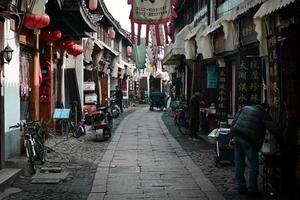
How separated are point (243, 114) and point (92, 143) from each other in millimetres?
9627

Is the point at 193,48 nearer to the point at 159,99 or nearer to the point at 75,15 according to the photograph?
the point at 75,15

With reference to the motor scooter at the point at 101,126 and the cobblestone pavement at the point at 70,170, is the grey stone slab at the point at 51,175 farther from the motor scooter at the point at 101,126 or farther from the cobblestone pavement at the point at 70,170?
the motor scooter at the point at 101,126

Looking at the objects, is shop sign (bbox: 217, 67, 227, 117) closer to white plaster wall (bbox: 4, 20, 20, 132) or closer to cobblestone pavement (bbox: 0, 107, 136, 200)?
cobblestone pavement (bbox: 0, 107, 136, 200)

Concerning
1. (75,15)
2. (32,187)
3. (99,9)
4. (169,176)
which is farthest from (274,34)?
(99,9)

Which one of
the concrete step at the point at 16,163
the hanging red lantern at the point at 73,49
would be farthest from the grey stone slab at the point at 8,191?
the hanging red lantern at the point at 73,49

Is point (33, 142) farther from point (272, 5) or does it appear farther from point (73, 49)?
point (73, 49)

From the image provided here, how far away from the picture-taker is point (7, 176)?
10.8m

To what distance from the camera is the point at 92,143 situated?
18.6 metres

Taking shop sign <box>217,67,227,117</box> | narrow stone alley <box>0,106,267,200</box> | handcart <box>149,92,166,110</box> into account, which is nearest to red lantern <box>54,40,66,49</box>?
narrow stone alley <box>0,106,267,200</box>

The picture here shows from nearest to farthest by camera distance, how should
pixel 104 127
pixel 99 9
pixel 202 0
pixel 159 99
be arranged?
pixel 104 127, pixel 202 0, pixel 99 9, pixel 159 99

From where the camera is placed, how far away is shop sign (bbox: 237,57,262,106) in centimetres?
1303

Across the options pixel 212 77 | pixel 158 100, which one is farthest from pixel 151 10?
pixel 158 100

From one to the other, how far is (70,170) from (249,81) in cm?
484

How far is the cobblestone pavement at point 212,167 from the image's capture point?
33.3 ft
